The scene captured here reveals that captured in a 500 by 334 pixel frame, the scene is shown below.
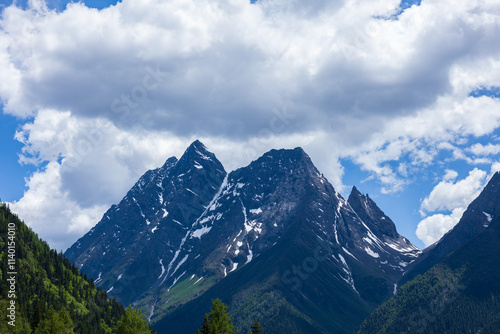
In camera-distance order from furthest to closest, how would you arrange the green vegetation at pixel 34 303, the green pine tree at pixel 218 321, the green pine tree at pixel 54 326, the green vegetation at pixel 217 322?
the green vegetation at pixel 34 303, the green pine tree at pixel 54 326, the green pine tree at pixel 218 321, the green vegetation at pixel 217 322

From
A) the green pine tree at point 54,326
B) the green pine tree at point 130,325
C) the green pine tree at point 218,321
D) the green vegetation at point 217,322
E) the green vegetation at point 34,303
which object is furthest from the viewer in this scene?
the green vegetation at point 34,303

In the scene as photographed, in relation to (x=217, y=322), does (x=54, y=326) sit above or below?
above

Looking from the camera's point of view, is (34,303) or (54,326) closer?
(54,326)

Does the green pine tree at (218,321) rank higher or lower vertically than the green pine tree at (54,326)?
lower

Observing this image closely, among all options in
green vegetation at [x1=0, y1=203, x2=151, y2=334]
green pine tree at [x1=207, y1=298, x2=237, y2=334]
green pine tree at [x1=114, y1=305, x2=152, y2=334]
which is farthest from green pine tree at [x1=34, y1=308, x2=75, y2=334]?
green pine tree at [x1=207, y1=298, x2=237, y2=334]

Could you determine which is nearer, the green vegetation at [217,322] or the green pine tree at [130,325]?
the green vegetation at [217,322]

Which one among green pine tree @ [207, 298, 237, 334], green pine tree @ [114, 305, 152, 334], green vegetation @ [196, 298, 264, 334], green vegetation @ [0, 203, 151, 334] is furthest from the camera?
green vegetation @ [0, 203, 151, 334]

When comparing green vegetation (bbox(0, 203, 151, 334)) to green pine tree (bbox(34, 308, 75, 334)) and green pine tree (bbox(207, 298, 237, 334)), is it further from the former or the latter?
green pine tree (bbox(207, 298, 237, 334))

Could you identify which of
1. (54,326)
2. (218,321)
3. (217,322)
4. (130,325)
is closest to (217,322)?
A: (217,322)

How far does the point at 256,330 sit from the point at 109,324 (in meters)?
131

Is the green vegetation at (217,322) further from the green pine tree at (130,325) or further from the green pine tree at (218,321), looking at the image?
the green pine tree at (130,325)

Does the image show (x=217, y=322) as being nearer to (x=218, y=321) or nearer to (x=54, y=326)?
(x=218, y=321)

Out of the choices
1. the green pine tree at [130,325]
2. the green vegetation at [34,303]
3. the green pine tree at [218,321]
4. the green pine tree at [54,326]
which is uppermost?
the green vegetation at [34,303]

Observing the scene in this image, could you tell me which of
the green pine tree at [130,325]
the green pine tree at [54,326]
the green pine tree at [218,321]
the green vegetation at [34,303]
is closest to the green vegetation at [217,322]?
the green pine tree at [218,321]
